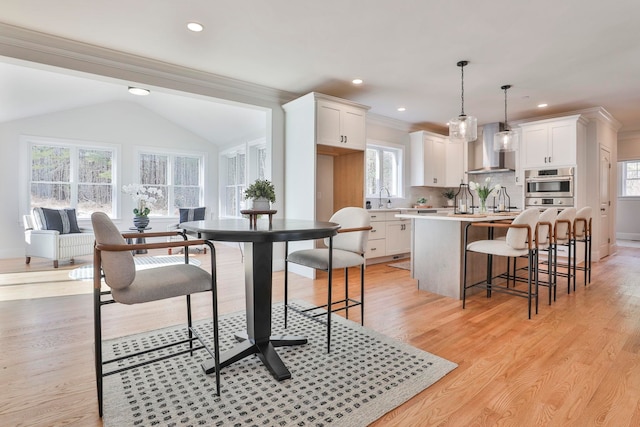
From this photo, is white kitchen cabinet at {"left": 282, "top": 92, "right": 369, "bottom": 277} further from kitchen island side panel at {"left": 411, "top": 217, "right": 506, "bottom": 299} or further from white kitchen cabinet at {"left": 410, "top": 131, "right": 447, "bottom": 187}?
white kitchen cabinet at {"left": 410, "top": 131, "right": 447, "bottom": 187}

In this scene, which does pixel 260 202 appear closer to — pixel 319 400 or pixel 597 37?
pixel 319 400

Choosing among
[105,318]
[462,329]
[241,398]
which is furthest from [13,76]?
[462,329]

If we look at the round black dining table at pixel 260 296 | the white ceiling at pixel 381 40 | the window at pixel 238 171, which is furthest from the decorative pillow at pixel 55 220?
the round black dining table at pixel 260 296

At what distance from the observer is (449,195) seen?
7.00 meters

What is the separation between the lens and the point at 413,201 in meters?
6.64

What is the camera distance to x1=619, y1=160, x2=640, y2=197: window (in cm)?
830

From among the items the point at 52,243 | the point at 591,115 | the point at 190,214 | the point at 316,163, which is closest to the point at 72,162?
the point at 52,243

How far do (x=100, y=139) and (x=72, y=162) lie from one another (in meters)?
0.66

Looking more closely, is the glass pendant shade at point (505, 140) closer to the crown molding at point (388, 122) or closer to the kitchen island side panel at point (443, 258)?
the kitchen island side panel at point (443, 258)

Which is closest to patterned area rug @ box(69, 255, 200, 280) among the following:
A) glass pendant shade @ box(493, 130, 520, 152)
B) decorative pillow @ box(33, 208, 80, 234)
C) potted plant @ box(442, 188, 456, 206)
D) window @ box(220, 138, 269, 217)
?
decorative pillow @ box(33, 208, 80, 234)

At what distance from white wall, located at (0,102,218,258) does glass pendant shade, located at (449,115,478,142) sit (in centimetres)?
603

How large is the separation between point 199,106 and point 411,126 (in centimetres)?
405

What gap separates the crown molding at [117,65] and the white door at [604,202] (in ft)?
18.4

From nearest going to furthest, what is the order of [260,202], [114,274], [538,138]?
[114,274] → [260,202] → [538,138]
